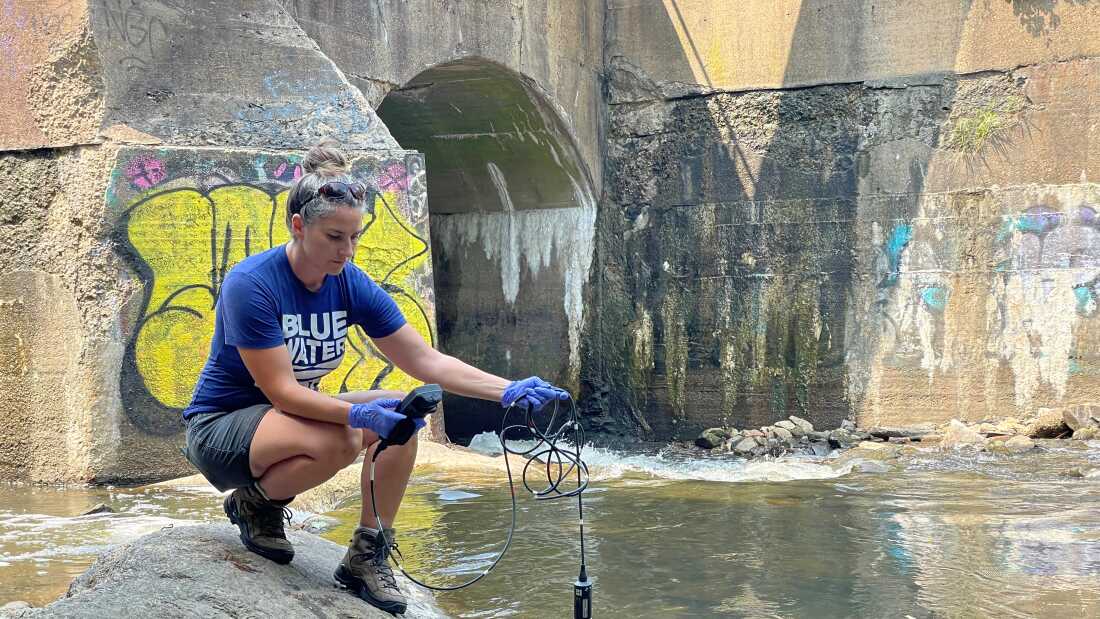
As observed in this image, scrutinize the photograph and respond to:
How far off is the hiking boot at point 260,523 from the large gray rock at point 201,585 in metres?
0.04

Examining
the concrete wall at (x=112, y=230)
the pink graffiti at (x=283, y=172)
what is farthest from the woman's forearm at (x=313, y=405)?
the pink graffiti at (x=283, y=172)

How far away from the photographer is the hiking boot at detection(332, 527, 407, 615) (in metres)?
3.29

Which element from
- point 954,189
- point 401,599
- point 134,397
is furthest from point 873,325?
point 401,599

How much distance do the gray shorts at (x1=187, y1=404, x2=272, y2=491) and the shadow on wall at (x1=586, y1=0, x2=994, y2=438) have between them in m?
8.73

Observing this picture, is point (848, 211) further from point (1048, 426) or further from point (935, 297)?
point (1048, 426)

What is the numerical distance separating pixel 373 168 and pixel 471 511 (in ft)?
8.93

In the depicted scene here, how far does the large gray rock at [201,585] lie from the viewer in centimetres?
293

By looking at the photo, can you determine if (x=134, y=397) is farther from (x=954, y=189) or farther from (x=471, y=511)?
(x=954, y=189)

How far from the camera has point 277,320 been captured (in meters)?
3.13

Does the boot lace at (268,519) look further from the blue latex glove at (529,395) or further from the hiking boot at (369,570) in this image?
the blue latex glove at (529,395)

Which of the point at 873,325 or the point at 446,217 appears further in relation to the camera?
the point at 446,217

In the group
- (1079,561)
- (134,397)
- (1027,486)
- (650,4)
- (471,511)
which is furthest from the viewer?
(650,4)

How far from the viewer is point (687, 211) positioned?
459 inches

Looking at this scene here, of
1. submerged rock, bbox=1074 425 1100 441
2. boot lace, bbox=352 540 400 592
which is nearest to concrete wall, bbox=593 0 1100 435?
submerged rock, bbox=1074 425 1100 441
